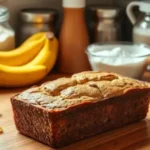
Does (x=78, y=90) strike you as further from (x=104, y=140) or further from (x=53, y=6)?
(x=53, y=6)

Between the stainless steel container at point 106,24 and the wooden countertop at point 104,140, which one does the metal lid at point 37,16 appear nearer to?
the stainless steel container at point 106,24

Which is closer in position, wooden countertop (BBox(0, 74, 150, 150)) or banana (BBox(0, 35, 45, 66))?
wooden countertop (BBox(0, 74, 150, 150))

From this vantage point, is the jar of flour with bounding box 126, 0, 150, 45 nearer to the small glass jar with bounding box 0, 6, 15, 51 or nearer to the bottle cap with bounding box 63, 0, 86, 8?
the bottle cap with bounding box 63, 0, 86, 8

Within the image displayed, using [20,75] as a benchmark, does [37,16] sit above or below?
above

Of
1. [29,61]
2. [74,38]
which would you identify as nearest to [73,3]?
[74,38]

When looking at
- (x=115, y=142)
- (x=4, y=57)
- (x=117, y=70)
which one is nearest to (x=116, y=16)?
(x=117, y=70)

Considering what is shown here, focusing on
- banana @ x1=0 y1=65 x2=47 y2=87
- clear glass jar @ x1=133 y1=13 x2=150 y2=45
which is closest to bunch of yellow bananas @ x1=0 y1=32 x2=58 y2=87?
banana @ x1=0 y1=65 x2=47 y2=87
